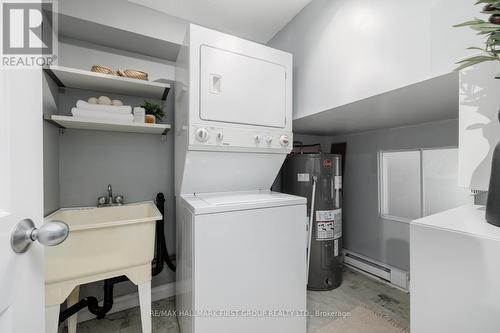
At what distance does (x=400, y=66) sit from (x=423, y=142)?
63.1 inches

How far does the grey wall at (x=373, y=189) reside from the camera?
2377mm

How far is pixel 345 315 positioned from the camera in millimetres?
2045

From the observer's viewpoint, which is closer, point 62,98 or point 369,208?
point 62,98

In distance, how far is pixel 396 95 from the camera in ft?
4.64

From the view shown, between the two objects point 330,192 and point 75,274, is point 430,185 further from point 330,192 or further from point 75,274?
point 75,274

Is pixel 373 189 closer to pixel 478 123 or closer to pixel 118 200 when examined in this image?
pixel 478 123

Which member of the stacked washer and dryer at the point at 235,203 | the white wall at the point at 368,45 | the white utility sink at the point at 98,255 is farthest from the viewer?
the stacked washer and dryer at the point at 235,203

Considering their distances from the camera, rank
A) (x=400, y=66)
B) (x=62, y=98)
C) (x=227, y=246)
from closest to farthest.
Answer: (x=400, y=66) < (x=227, y=246) < (x=62, y=98)

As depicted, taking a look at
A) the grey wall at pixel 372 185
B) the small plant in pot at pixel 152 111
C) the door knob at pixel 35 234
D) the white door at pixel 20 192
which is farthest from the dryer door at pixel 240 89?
the grey wall at pixel 372 185

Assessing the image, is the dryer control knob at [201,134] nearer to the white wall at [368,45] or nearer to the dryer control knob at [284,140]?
the dryer control knob at [284,140]

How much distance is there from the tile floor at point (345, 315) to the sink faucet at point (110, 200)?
41.1 inches

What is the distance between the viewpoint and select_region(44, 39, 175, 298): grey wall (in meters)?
1.83

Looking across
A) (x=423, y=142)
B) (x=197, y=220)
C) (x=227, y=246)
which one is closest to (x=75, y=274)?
(x=197, y=220)

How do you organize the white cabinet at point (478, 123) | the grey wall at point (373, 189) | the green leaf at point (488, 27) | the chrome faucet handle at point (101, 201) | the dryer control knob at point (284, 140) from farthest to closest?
1. the grey wall at point (373, 189)
2. the chrome faucet handle at point (101, 201)
3. the dryer control knob at point (284, 140)
4. the white cabinet at point (478, 123)
5. the green leaf at point (488, 27)
